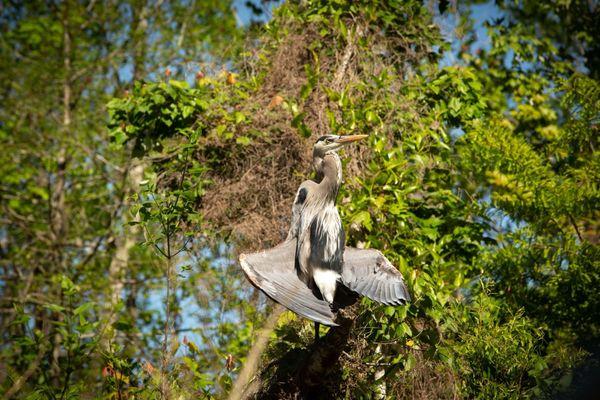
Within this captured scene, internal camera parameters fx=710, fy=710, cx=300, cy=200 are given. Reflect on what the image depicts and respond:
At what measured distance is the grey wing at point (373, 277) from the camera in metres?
3.42

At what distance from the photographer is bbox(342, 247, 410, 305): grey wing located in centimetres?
342

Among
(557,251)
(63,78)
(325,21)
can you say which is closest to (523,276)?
(557,251)

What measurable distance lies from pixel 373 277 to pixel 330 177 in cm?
60

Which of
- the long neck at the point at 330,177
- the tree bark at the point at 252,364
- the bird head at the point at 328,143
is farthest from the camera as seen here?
the tree bark at the point at 252,364

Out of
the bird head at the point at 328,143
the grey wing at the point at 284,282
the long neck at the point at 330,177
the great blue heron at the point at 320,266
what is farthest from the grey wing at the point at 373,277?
the bird head at the point at 328,143

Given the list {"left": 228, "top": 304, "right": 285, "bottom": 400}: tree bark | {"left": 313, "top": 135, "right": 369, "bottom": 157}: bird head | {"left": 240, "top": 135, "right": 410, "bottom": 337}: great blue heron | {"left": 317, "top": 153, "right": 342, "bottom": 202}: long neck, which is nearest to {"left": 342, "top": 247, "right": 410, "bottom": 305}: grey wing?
{"left": 240, "top": 135, "right": 410, "bottom": 337}: great blue heron

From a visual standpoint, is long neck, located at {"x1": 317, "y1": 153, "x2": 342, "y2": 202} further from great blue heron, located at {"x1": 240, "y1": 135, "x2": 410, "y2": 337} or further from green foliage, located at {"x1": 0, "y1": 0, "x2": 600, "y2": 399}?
green foliage, located at {"x1": 0, "y1": 0, "x2": 600, "y2": 399}

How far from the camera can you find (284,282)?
357 centimetres

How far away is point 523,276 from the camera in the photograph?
495 centimetres

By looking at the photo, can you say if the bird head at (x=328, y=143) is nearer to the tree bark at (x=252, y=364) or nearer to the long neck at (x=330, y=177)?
the long neck at (x=330, y=177)

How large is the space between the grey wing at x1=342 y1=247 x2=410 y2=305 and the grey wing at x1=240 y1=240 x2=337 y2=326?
8.2 inches

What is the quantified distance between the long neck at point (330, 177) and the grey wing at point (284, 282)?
319 mm

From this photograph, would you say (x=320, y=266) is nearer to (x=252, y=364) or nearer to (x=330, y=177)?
(x=330, y=177)

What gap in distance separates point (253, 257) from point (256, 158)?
1663mm
